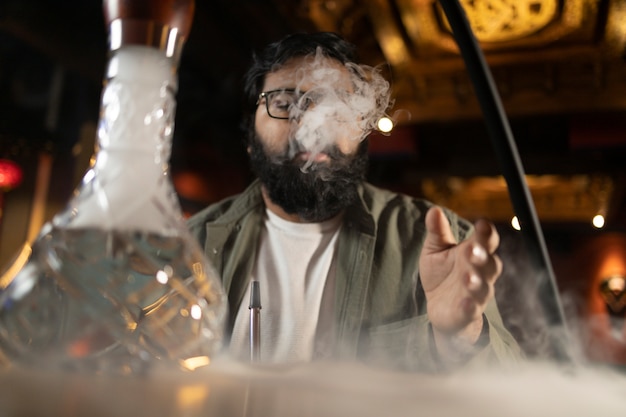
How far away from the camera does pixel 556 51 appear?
154 inches

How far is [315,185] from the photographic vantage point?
3.67 ft

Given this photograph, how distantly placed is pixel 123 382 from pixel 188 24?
24cm

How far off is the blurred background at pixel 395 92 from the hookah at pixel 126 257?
7.69ft

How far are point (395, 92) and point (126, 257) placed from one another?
2.80 m

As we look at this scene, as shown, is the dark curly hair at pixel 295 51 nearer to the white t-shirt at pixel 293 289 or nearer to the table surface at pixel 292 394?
the white t-shirt at pixel 293 289

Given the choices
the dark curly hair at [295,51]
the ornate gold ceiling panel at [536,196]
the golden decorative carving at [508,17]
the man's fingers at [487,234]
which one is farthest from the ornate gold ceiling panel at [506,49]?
the man's fingers at [487,234]

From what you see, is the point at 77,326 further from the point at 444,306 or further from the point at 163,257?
the point at 444,306

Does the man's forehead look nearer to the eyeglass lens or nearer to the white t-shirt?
the eyeglass lens

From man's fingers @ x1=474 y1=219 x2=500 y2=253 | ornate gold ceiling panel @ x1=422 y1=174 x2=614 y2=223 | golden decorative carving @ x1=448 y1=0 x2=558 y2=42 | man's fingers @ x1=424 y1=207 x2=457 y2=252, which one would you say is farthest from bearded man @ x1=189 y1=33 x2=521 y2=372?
ornate gold ceiling panel @ x1=422 y1=174 x2=614 y2=223

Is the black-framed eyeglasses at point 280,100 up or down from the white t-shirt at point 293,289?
up

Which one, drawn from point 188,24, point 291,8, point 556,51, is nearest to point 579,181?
point 556,51

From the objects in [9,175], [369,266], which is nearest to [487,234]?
[369,266]

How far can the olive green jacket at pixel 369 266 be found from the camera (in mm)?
936

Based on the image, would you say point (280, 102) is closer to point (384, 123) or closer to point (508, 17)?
point (384, 123)
